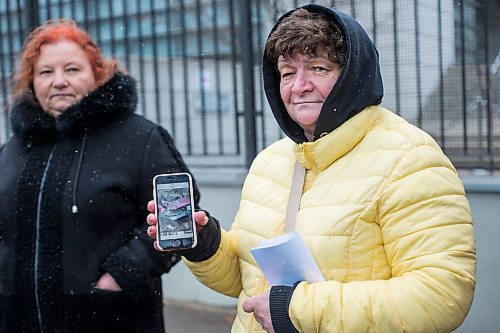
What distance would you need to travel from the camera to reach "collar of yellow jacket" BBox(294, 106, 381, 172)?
1.89 metres

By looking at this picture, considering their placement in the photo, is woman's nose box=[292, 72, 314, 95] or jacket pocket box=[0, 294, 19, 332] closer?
woman's nose box=[292, 72, 314, 95]

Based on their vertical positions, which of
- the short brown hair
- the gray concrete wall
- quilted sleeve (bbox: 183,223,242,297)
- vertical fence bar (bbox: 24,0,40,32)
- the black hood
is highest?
vertical fence bar (bbox: 24,0,40,32)

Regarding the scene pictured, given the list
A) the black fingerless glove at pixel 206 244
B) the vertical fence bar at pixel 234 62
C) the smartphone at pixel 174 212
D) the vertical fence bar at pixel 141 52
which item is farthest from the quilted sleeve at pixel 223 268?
the vertical fence bar at pixel 141 52

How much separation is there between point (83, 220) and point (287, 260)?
1.11 meters

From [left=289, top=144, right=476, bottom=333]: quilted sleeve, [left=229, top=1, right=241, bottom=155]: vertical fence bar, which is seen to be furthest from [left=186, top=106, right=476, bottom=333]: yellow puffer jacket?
[left=229, top=1, right=241, bottom=155]: vertical fence bar

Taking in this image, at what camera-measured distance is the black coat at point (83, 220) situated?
2.67m

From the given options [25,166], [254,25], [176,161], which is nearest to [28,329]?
[25,166]

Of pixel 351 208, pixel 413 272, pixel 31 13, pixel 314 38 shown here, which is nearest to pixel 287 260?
pixel 351 208

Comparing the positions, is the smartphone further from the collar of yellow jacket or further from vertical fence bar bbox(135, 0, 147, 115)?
vertical fence bar bbox(135, 0, 147, 115)

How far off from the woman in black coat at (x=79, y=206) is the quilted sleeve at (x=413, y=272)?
112cm

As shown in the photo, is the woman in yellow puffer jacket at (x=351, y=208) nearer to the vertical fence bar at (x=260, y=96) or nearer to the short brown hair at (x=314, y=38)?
the short brown hair at (x=314, y=38)

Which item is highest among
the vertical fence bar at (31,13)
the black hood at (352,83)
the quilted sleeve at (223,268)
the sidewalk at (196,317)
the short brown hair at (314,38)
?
the vertical fence bar at (31,13)

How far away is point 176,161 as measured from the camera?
281cm

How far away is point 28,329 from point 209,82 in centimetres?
279
